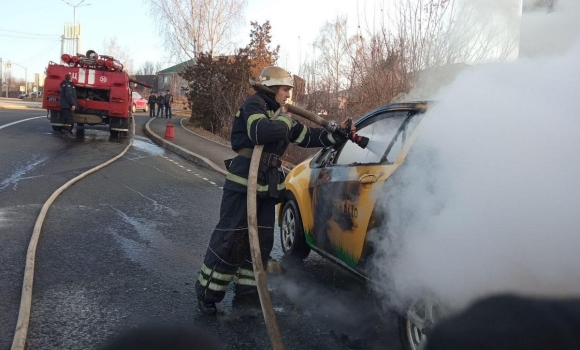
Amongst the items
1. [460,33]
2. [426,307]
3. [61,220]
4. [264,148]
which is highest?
[460,33]

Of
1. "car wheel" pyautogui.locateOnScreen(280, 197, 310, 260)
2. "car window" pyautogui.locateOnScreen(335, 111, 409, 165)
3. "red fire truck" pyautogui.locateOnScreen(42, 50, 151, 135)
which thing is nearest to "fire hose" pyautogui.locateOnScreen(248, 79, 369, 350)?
"car window" pyautogui.locateOnScreen(335, 111, 409, 165)

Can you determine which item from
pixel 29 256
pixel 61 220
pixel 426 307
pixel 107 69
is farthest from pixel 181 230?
pixel 107 69

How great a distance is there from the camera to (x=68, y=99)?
50.0 ft

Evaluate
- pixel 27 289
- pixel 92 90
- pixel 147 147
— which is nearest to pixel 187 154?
pixel 147 147

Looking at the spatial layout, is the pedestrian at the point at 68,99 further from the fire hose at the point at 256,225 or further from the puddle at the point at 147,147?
the fire hose at the point at 256,225

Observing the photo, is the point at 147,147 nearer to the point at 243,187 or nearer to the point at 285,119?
the point at 243,187

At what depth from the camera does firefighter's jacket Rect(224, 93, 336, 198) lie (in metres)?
3.87

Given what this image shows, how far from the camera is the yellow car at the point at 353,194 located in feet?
11.7

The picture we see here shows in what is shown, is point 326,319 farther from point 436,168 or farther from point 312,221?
point 436,168

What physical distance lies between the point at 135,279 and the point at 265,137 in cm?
174

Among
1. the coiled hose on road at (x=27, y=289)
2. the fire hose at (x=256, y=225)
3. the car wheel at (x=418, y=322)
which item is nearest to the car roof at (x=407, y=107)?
→ the fire hose at (x=256, y=225)

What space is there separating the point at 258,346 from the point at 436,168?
1.56 meters

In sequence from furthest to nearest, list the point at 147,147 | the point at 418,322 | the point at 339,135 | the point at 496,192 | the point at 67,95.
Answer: the point at 147,147
the point at 67,95
the point at 339,135
the point at 418,322
the point at 496,192

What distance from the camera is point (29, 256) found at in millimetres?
4707
